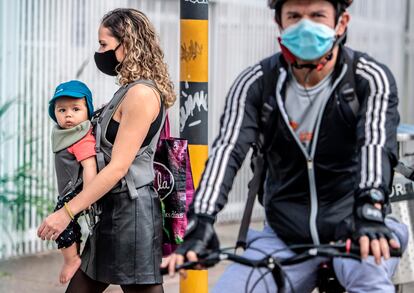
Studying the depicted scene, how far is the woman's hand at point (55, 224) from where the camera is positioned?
4.96 metres

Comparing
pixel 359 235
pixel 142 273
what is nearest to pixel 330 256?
pixel 359 235

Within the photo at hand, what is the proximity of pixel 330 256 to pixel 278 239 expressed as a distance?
491 millimetres

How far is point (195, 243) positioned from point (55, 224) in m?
1.48

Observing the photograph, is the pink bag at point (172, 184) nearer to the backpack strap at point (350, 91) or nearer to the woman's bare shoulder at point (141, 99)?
the woman's bare shoulder at point (141, 99)

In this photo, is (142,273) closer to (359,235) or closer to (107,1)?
(359,235)

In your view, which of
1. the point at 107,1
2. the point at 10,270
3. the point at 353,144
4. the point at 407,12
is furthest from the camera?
the point at 407,12

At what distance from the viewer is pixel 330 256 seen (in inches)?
140

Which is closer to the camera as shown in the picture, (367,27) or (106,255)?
(106,255)

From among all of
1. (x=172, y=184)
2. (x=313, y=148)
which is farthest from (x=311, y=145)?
(x=172, y=184)

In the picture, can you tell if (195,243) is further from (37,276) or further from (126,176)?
(37,276)

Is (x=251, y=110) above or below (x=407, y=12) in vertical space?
below

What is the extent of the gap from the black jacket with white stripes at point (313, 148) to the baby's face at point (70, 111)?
4.49 feet

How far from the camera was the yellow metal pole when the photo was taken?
642 centimetres

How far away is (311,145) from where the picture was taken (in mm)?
3863
